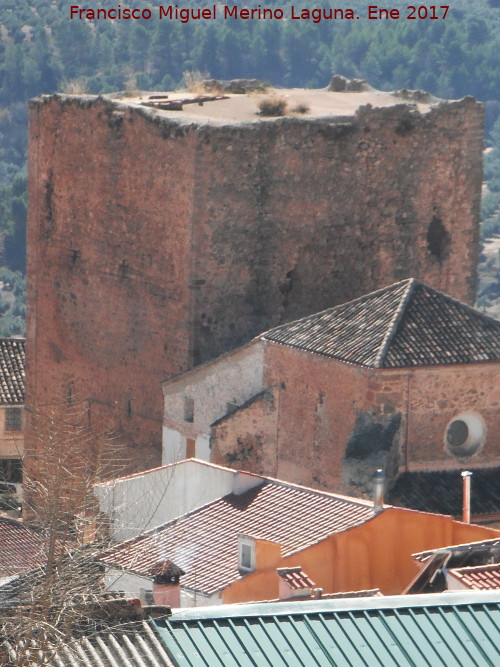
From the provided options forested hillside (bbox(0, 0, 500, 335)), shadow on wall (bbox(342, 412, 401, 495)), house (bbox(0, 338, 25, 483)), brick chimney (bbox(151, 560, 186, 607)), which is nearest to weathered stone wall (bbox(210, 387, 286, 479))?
shadow on wall (bbox(342, 412, 401, 495))

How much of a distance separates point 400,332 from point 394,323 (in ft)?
0.65

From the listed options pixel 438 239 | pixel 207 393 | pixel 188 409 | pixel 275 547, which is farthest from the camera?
pixel 438 239

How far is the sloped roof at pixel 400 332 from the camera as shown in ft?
82.4

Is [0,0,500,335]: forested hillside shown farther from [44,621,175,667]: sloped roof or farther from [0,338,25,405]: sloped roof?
[44,621,175,667]: sloped roof

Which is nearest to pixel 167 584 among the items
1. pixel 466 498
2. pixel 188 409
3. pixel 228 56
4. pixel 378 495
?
pixel 378 495

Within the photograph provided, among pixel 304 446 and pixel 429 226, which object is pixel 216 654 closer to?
pixel 304 446

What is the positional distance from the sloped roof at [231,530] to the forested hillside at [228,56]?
43457mm

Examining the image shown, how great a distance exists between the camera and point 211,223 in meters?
29.1

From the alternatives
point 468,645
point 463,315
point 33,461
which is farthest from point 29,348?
point 468,645

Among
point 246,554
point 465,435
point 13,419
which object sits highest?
point 246,554

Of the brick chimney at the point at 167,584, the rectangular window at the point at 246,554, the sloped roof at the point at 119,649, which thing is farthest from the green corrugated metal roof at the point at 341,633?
the rectangular window at the point at 246,554

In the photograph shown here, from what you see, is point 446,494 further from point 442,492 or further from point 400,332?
point 400,332

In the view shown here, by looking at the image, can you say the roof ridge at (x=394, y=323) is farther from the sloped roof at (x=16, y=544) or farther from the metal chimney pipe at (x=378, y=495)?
the sloped roof at (x=16, y=544)

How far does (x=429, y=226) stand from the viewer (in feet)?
103
